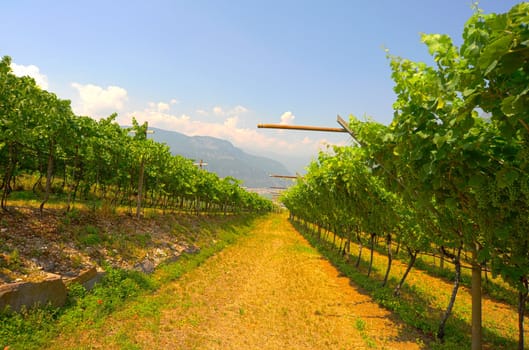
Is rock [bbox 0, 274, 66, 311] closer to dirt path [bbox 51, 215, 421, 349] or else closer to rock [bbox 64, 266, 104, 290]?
rock [bbox 64, 266, 104, 290]

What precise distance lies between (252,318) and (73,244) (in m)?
8.13

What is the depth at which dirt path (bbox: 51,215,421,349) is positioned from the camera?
27.5 ft

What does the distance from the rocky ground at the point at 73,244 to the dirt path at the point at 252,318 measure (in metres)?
2.53

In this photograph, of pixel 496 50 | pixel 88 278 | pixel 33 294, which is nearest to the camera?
pixel 496 50

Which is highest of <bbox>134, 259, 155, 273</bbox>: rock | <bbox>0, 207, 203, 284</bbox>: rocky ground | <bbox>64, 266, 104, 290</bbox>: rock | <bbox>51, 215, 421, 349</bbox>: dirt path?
<bbox>0, 207, 203, 284</bbox>: rocky ground

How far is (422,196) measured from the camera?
5.62 metres


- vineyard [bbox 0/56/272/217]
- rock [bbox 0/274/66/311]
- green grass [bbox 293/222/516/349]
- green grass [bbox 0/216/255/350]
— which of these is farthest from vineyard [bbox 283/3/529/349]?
vineyard [bbox 0/56/272/217]

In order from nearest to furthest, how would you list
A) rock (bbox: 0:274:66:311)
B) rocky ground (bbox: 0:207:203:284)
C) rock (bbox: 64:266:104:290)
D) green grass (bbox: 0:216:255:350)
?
green grass (bbox: 0:216:255:350), rock (bbox: 0:274:66:311), rocky ground (bbox: 0:207:203:284), rock (bbox: 64:266:104:290)

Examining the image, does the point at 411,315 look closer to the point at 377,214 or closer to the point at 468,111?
the point at 377,214

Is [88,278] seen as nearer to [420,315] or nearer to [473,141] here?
[473,141]

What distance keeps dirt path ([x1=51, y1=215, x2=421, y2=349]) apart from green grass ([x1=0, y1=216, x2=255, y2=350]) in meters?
0.34

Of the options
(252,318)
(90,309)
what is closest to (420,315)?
(252,318)

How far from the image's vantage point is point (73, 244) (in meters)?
11.7

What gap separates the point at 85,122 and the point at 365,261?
21.9 meters
